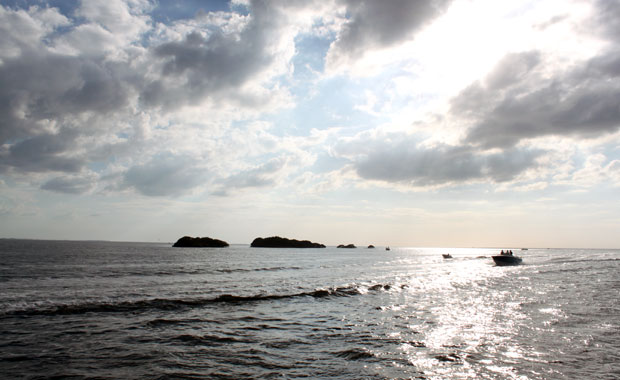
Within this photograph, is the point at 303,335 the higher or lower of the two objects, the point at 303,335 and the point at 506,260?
the higher

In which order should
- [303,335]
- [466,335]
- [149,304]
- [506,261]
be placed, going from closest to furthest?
[466,335], [303,335], [149,304], [506,261]

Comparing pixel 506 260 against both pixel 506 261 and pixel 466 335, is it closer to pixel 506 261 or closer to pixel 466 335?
pixel 506 261

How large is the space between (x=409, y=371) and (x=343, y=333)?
5.98 metres

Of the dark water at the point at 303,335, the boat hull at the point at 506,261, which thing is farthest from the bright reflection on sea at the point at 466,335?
the boat hull at the point at 506,261

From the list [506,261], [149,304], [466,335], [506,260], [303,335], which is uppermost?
[466,335]

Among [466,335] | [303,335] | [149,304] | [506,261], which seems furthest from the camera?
[506,261]

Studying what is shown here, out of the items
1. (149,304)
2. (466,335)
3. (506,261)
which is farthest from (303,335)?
(506,261)

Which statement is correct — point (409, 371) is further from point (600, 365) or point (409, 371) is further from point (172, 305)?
point (172, 305)

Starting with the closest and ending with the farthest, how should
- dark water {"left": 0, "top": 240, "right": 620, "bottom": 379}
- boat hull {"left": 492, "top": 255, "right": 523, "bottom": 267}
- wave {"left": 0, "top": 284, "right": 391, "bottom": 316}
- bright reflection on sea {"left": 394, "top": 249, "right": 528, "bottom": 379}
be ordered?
1. dark water {"left": 0, "top": 240, "right": 620, "bottom": 379}
2. bright reflection on sea {"left": 394, "top": 249, "right": 528, "bottom": 379}
3. wave {"left": 0, "top": 284, "right": 391, "bottom": 316}
4. boat hull {"left": 492, "top": 255, "right": 523, "bottom": 267}

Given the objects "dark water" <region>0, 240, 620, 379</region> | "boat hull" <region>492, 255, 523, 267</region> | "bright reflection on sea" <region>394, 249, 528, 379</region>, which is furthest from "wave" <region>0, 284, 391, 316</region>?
"boat hull" <region>492, 255, 523, 267</region>

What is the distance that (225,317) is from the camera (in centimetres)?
2109

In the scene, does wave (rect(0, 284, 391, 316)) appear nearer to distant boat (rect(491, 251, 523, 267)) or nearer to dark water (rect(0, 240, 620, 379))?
dark water (rect(0, 240, 620, 379))

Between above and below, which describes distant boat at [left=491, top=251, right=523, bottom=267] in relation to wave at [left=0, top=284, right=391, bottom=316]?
below

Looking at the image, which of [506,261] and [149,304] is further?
[506,261]
